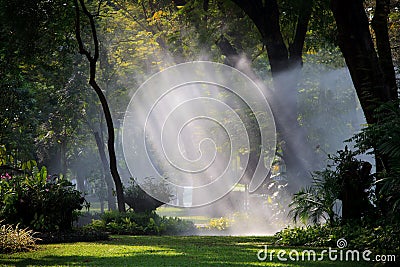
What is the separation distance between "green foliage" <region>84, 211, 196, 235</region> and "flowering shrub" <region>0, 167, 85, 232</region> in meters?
2.58

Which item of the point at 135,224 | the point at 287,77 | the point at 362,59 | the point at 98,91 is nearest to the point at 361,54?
the point at 362,59

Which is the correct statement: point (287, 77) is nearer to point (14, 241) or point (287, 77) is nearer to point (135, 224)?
point (135, 224)

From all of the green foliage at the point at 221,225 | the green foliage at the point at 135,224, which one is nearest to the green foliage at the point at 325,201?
the green foliage at the point at 135,224

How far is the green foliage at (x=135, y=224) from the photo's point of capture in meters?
17.5

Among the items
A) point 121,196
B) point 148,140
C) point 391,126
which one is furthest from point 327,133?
point 391,126

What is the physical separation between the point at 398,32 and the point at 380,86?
1168cm

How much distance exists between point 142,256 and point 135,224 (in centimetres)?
816

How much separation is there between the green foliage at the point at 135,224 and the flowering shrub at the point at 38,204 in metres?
2.58

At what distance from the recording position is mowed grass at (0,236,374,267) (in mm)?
8820

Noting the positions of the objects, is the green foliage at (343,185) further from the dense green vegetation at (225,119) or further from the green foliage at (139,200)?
the green foliage at (139,200)

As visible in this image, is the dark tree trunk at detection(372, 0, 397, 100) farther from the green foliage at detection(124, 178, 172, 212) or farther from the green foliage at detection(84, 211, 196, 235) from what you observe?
the green foliage at detection(124, 178, 172, 212)

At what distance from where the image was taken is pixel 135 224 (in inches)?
709

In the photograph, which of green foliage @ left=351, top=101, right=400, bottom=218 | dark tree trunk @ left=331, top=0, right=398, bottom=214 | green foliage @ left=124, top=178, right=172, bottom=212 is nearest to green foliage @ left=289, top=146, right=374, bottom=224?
dark tree trunk @ left=331, top=0, right=398, bottom=214

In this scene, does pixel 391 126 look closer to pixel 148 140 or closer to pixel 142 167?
pixel 148 140
